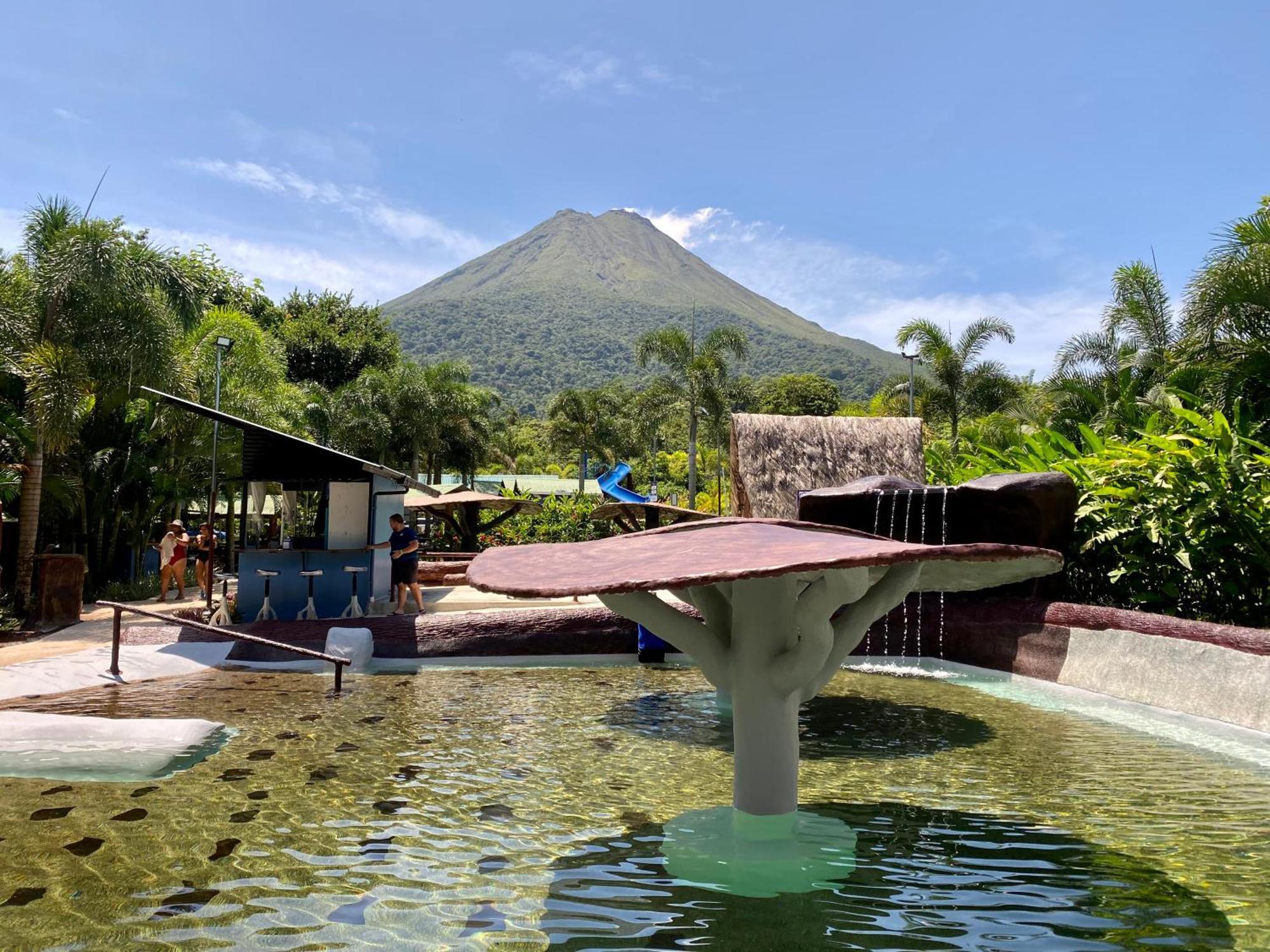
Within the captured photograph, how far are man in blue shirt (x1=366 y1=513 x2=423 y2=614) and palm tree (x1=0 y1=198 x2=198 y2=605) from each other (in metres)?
5.10

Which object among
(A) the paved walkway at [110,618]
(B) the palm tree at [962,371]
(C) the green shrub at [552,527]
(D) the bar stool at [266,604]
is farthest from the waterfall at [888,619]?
(B) the palm tree at [962,371]

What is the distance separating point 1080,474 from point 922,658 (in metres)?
3.03

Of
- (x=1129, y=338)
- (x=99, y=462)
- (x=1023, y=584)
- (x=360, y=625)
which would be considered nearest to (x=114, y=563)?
(x=99, y=462)

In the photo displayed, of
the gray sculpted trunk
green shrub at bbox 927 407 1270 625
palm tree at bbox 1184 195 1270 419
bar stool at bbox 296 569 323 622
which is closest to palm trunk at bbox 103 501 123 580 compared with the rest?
bar stool at bbox 296 569 323 622

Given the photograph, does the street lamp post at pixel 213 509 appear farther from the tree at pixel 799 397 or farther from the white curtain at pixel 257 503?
the tree at pixel 799 397

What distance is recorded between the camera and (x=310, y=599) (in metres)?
13.4

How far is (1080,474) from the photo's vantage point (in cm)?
1060

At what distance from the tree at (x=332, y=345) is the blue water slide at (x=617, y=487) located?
33052mm

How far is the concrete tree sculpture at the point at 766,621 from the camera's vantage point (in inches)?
142

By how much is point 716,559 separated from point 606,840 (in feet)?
6.96

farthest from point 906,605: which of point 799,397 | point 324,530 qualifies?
point 799,397

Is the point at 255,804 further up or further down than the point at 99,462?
further down

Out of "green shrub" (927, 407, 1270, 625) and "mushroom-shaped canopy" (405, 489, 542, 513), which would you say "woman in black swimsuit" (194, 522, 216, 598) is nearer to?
"mushroom-shaped canopy" (405, 489, 542, 513)

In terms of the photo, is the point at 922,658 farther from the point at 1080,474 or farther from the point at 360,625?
the point at 360,625
